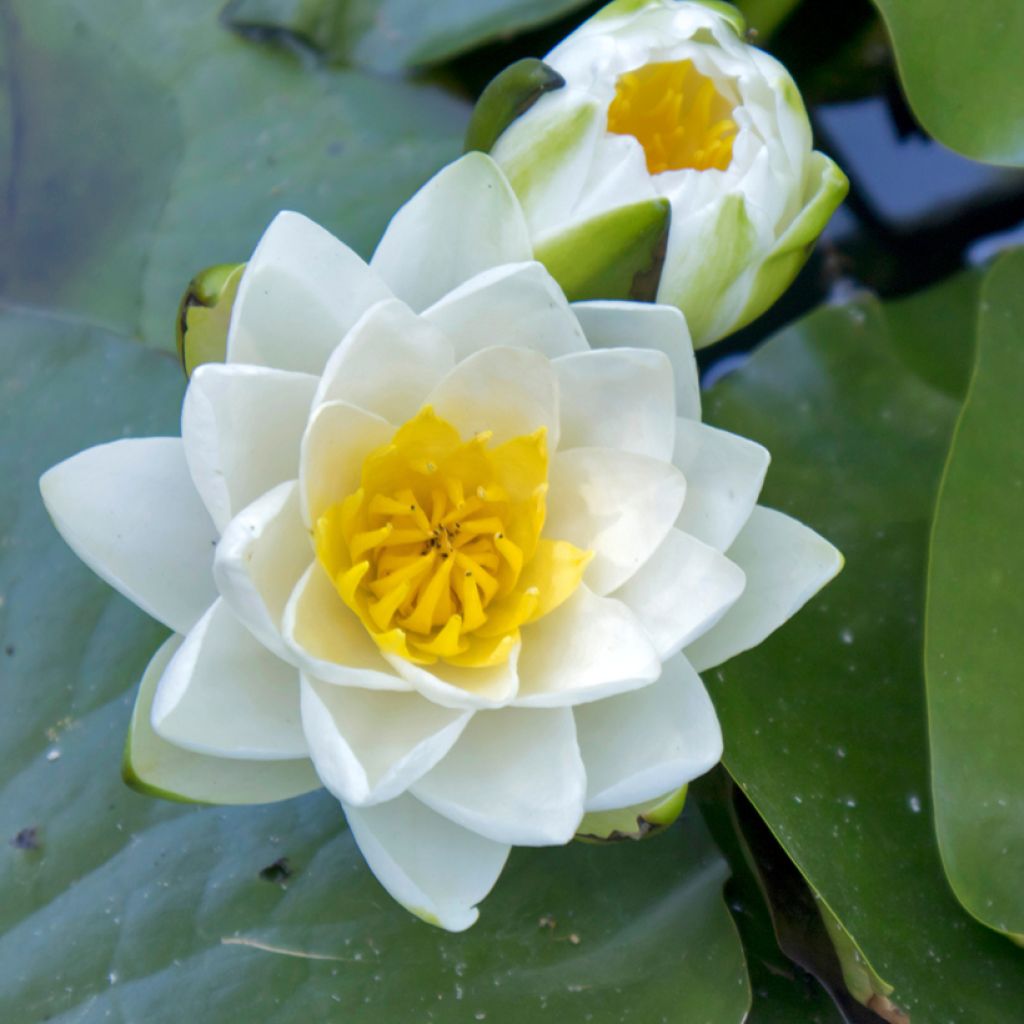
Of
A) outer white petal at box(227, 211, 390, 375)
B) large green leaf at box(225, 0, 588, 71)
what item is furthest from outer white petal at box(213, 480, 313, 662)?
large green leaf at box(225, 0, 588, 71)

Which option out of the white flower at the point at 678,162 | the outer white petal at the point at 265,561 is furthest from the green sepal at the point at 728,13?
the outer white petal at the point at 265,561

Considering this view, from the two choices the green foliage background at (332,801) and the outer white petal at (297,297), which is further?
the green foliage background at (332,801)

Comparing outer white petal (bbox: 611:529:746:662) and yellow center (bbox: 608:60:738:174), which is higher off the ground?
yellow center (bbox: 608:60:738:174)

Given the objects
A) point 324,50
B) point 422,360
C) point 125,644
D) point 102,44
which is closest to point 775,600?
point 422,360

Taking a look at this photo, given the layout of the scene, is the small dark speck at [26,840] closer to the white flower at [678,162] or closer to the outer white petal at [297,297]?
the outer white petal at [297,297]

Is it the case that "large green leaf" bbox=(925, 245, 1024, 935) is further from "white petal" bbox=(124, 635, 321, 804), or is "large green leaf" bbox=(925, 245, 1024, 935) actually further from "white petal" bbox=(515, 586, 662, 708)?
"white petal" bbox=(124, 635, 321, 804)
